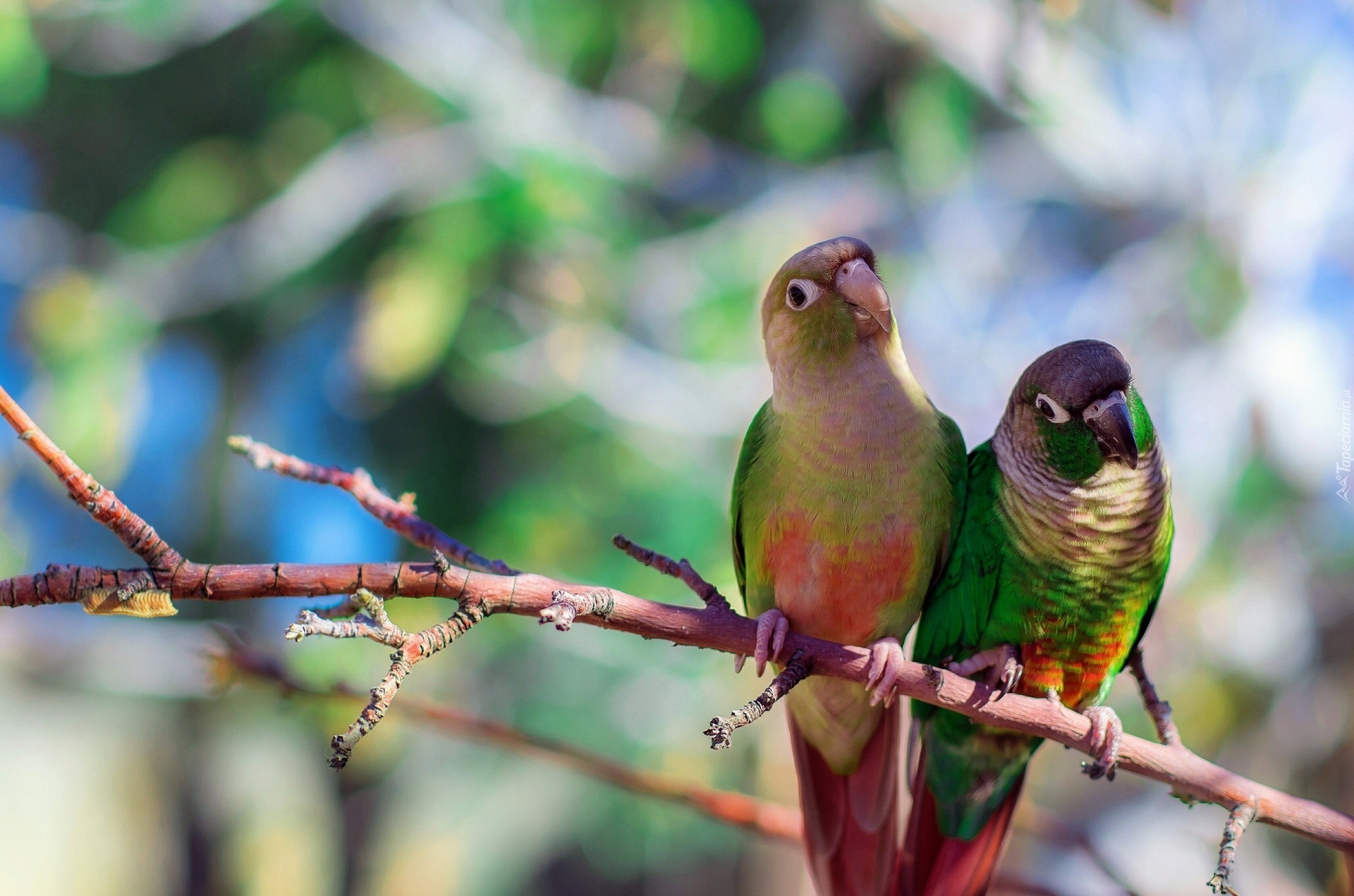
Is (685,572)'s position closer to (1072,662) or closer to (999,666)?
(999,666)

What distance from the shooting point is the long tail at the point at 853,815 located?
2.03m

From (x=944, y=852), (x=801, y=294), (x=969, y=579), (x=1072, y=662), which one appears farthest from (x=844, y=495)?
(x=944, y=852)

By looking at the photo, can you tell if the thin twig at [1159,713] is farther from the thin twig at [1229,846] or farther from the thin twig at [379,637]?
the thin twig at [379,637]

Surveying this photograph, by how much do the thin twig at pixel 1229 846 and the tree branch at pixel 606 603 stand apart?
3 centimetres

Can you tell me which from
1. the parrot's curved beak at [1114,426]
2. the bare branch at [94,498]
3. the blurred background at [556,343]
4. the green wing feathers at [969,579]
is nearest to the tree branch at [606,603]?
the bare branch at [94,498]

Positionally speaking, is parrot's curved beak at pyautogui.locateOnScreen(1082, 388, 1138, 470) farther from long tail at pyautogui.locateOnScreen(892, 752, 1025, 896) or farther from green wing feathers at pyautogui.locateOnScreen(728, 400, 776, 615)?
long tail at pyautogui.locateOnScreen(892, 752, 1025, 896)

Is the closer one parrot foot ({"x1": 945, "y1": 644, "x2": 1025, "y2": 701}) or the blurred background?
parrot foot ({"x1": 945, "y1": 644, "x2": 1025, "y2": 701})

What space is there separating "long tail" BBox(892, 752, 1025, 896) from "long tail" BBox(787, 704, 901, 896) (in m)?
0.05

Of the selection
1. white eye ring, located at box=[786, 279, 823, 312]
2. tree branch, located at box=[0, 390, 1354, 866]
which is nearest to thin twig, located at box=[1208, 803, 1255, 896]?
tree branch, located at box=[0, 390, 1354, 866]

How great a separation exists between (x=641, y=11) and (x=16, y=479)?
516 cm

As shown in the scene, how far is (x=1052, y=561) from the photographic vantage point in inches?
70.5

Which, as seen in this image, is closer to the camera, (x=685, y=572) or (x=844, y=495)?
(x=685, y=572)

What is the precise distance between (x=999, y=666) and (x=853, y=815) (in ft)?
1.68

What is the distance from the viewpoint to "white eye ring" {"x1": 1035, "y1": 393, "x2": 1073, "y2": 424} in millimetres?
1734
